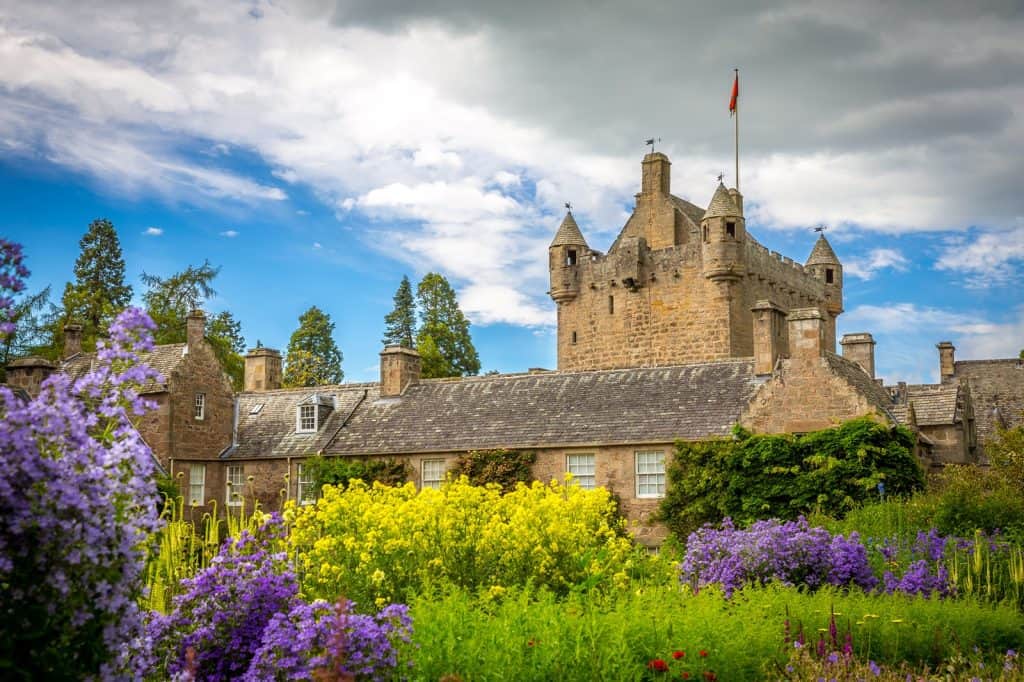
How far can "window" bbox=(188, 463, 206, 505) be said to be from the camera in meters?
33.7

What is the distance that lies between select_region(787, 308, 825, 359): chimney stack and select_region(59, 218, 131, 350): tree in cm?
3611

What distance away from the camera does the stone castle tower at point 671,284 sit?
41000 millimetres

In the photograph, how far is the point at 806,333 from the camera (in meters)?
27.1

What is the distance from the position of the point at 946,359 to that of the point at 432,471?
33454mm

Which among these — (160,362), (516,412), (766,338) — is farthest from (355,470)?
(766,338)

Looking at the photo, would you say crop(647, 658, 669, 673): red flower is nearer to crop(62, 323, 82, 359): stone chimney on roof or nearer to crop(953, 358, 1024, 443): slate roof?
crop(62, 323, 82, 359): stone chimney on roof

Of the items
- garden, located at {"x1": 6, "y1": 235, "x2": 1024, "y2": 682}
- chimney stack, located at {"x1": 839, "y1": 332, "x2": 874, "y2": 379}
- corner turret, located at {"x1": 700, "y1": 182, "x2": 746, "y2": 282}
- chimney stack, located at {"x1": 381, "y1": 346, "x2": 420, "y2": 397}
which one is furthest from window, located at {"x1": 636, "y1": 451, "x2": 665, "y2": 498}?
corner turret, located at {"x1": 700, "y1": 182, "x2": 746, "y2": 282}

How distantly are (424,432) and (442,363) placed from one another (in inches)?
805

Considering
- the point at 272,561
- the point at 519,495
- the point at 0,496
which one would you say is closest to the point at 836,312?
the point at 519,495

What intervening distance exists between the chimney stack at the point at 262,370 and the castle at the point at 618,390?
0.24 ft

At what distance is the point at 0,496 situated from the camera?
4.84m

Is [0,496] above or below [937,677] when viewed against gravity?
above

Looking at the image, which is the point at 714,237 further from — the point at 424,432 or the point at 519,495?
the point at 519,495

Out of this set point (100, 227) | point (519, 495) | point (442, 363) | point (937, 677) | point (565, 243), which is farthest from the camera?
point (100, 227)
